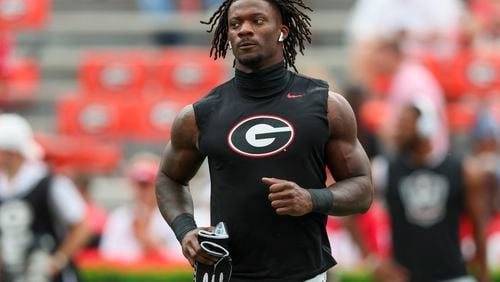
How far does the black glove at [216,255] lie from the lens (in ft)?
15.6

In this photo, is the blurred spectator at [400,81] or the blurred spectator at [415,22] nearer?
the blurred spectator at [400,81]

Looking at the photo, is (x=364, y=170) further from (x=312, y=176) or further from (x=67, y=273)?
(x=67, y=273)

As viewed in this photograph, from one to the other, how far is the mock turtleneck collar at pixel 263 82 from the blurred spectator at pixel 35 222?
425cm

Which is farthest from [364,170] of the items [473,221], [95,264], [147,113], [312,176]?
[147,113]

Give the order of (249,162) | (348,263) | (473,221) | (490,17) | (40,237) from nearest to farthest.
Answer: (249,162), (473,221), (40,237), (348,263), (490,17)

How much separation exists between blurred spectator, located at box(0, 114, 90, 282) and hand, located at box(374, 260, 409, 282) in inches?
83.1

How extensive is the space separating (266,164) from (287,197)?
278 mm

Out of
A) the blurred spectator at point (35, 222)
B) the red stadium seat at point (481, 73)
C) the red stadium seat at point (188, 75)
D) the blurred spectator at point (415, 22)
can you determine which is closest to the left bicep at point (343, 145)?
the blurred spectator at point (35, 222)

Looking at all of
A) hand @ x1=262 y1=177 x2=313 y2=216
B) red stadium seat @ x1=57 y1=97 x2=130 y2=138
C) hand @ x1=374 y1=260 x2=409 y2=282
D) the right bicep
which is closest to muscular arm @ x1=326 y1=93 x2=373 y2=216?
hand @ x1=262 y1=177 x2=313 y2=216

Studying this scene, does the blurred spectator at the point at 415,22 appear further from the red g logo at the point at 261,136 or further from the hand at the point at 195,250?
the hand at the point at 195,250

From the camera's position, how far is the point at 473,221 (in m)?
8.53

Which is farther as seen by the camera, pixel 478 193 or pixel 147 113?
pixel 147 113

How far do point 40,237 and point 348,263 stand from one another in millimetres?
2428

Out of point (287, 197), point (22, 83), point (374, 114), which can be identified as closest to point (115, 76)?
point (22, 83)
